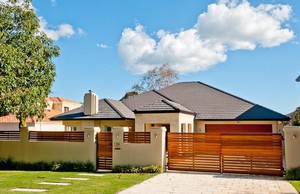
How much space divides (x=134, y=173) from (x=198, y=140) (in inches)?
135

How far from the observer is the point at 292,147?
12875 millimetres

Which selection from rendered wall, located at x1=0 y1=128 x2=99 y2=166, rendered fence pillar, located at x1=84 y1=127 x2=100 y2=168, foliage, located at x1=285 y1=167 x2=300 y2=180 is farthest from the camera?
rendered wall, located at x1=0 y1=128 x2=99 y2=166

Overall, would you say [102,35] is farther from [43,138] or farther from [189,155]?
[189,155]

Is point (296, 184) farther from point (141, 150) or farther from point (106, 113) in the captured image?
point (106, 113)

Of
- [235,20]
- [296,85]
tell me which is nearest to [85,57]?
[235,20]

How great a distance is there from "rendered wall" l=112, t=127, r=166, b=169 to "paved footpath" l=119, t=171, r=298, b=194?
1084 millimetres

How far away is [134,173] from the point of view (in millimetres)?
14391

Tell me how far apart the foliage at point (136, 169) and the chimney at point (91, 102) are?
10655 millimetres

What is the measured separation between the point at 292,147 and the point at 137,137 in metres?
7.06

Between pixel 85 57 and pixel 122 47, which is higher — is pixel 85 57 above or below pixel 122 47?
below

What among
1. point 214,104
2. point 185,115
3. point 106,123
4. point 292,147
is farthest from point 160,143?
point 214,104

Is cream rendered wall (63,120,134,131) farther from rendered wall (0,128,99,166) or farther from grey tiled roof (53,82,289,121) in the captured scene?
rendered wall (0,128,99,166)

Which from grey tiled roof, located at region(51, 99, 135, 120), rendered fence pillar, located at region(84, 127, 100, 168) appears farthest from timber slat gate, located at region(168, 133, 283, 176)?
grey tiled roof, located at region(51, 99, 135, 120)

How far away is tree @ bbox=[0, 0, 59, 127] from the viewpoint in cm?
1498
